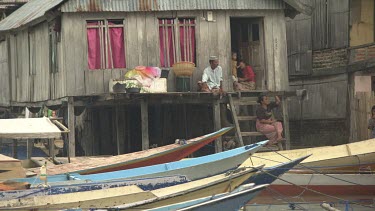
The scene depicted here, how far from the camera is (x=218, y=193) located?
38.0 ft

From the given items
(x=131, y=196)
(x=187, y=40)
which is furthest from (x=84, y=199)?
(x=187, y=40)

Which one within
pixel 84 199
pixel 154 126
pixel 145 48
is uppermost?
pixel 145 48

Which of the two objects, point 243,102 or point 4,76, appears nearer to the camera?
point 243,102

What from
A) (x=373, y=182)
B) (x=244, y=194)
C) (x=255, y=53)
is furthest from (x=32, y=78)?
(x=244, y=194)

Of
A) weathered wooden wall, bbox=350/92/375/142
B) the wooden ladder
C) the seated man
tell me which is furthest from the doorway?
weathered wooden wall, bbox=350/92/375/142

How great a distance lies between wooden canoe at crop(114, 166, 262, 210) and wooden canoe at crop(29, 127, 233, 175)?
9.21 ft

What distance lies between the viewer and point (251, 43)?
72.4ft

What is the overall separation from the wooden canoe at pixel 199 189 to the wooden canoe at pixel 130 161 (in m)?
2.81

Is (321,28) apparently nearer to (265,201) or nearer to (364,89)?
(364,89)

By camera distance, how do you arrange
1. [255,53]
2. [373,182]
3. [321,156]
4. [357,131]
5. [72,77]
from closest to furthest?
1. [373,182]
2. [321,156]
3. [72,77]
4. [255,53]
5. [357,131]

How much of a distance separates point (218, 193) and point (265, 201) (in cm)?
370

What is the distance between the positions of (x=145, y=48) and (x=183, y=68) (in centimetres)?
120

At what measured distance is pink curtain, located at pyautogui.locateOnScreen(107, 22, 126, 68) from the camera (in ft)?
65.6

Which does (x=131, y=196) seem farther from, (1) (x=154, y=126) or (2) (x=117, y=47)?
(1) (x=154, y=126)
